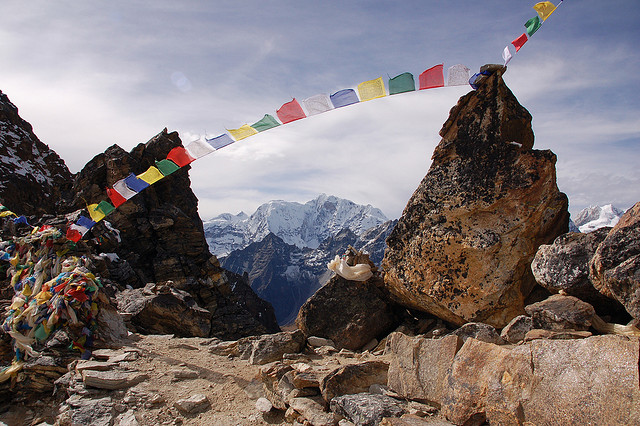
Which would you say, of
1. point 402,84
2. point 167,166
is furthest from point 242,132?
point 402,84

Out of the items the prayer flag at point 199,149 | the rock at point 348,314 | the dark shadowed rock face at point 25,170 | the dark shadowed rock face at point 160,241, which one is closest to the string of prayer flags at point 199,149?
the prayer flag at point 199,149

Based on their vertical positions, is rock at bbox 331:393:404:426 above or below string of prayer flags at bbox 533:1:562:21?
below

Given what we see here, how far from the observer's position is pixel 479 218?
795cm

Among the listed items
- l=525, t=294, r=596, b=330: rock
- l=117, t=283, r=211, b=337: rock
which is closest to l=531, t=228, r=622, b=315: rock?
l=525, t=294, r=596, b=330: rock

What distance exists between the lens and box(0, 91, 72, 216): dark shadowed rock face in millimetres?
33188

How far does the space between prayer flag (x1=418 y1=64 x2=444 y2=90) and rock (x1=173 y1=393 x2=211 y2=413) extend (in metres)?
8.95

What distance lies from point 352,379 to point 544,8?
10.0 metres

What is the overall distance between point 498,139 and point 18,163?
4278cm

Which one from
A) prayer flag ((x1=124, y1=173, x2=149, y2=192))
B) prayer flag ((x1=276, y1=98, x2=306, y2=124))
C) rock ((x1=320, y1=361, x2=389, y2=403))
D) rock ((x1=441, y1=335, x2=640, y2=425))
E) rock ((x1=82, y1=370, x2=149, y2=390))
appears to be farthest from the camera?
prayer flag ((x1=124, y1=173, x2=149, y2=192))

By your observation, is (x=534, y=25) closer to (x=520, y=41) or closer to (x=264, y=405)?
(x=520, y=41)

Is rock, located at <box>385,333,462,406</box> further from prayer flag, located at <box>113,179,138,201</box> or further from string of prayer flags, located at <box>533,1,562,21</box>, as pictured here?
prayer flag, located at <box>113,179,138,201</box>

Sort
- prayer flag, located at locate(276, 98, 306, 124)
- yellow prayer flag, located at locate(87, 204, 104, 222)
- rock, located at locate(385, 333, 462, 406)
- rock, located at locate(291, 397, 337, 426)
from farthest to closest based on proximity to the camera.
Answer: yellow prayer flag, located at locate(87, 204, 104, 222)
prayer flag, located at locate(276, 98, 306, 124)
rock, located at locate(291, 397, 337, 426)
rock, located at locate(385, 333, 462, 406)

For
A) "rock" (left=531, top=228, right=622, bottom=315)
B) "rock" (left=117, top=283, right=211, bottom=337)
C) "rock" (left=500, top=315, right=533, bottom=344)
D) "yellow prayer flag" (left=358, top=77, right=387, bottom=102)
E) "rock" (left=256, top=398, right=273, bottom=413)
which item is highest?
"yellow prayer flag" (left=358, top=77, right=387, bottom=102)

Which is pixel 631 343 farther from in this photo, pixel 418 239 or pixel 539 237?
pixel 418 239
